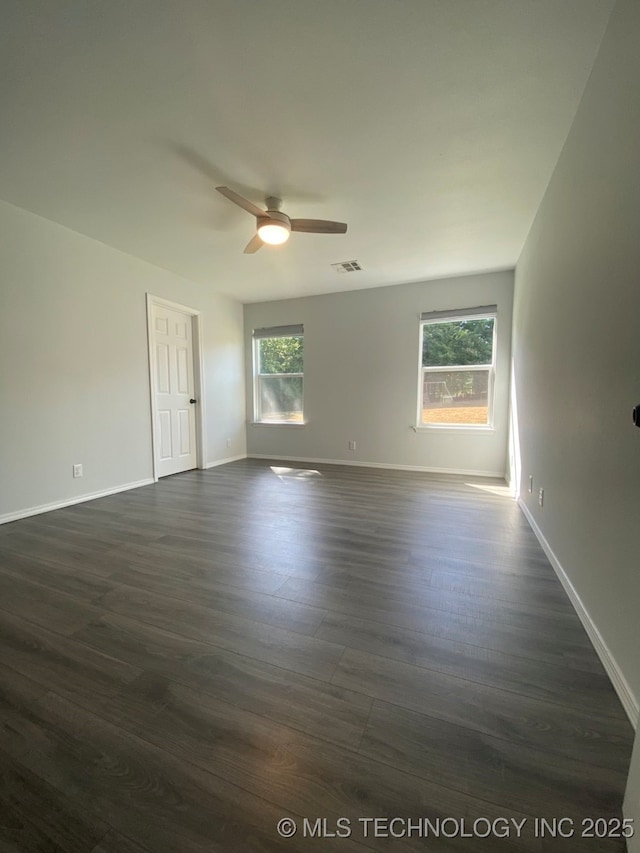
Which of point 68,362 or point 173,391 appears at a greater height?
point 68,362

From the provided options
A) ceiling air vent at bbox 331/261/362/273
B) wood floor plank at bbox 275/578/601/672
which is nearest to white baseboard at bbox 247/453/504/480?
ceiling air vent at bbox 331/261/362/273

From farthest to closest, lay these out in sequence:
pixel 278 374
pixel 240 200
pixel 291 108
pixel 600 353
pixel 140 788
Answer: pixel 278 374
pixel 240 200
pixel 291 108
pixel 600 353
pixel 140 788

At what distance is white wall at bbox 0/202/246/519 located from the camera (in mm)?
2787

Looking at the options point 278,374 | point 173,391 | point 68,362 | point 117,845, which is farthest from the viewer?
point 278,374

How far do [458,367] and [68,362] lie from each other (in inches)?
175

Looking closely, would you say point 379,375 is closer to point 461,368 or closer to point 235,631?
A: point 461,368

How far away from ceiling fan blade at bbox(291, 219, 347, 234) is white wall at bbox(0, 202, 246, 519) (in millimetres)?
2208

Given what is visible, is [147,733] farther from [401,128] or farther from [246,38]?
[401,128]

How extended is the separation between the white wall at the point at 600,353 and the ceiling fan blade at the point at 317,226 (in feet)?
4.70

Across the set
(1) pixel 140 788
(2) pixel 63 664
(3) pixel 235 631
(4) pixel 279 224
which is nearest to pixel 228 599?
(3) pixel 235 631

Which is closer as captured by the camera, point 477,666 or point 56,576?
point 477,666

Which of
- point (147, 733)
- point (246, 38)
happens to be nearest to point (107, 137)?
point (246, 38)

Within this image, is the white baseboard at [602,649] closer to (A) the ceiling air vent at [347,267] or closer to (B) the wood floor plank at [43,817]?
(B) the wood floor plank at [43,817]

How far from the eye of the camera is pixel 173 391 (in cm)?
444
